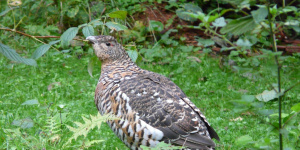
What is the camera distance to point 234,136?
4.96 metres

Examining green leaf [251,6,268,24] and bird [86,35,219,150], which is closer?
green leaf [251,6,268,24]

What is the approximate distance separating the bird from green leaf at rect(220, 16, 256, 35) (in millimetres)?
1763

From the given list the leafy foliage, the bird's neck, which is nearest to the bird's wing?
the bird's neck

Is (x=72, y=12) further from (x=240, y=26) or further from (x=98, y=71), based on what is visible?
(x=240, y=26)

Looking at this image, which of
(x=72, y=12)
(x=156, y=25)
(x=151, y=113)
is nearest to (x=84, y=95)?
(x=72, y=12)

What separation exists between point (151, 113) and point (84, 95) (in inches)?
105

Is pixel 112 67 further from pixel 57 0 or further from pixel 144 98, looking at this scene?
pixel 57 0

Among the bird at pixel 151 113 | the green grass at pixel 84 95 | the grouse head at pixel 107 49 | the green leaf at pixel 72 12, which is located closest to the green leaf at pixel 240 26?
the bird at pixel 151 113

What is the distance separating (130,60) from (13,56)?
6.21 ft

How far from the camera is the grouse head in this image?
16.2ft

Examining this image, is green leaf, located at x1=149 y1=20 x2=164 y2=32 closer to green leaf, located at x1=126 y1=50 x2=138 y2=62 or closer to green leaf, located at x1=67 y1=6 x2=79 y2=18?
green leaf, located at x1=67 y1=6 x2=79 y2=18

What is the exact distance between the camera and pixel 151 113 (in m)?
3.85

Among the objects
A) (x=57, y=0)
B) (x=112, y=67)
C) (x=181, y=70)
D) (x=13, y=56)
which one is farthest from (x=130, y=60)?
(x=57, y=0)

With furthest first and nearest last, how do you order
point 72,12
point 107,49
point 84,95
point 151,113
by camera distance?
point 72,12
point 84,95
point 107,49
point 151,113
